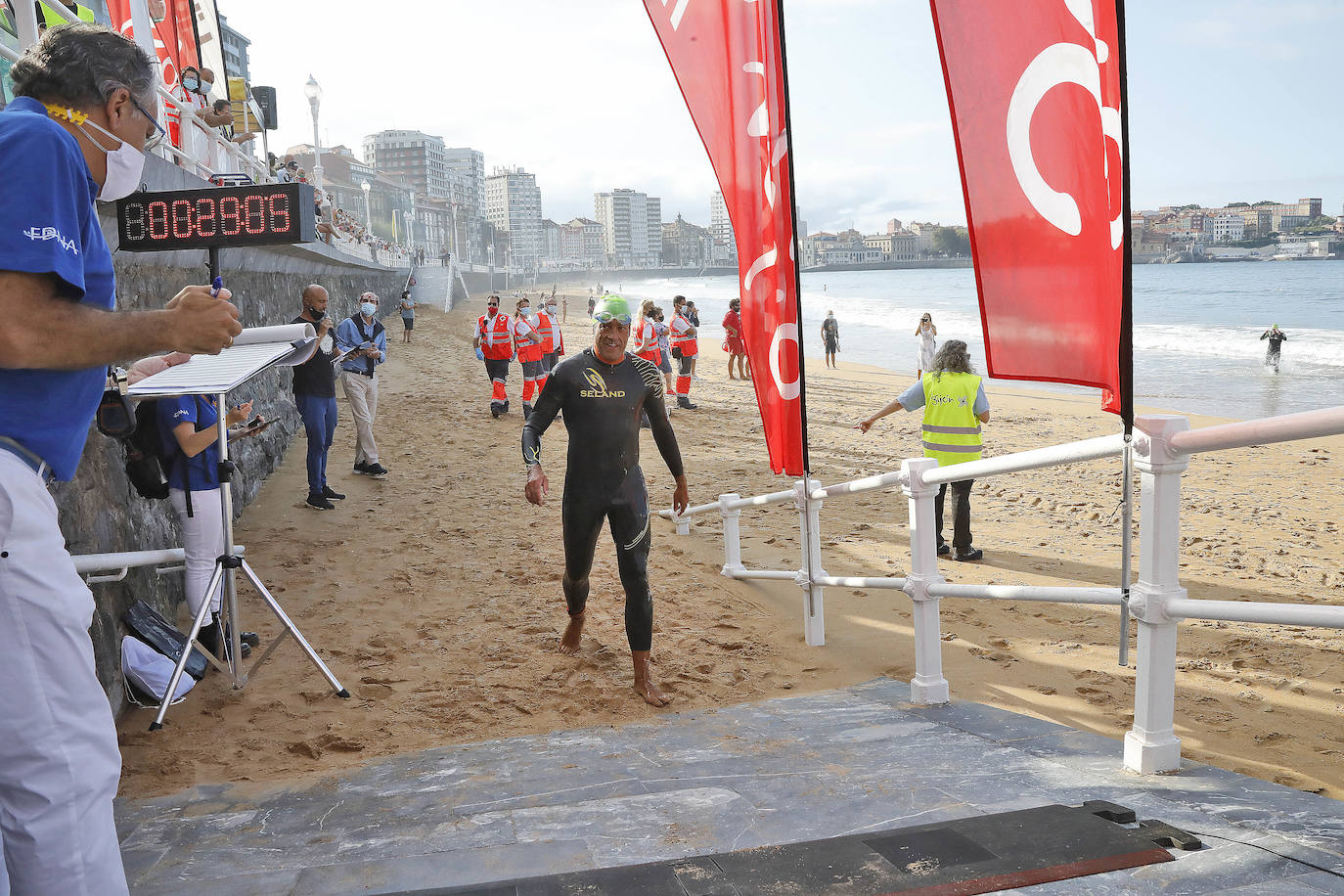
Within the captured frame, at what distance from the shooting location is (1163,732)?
303cm

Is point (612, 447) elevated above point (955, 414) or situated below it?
above

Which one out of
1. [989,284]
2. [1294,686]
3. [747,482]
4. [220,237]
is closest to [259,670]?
[220,237]

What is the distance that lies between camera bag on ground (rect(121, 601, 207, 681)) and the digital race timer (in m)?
1.89

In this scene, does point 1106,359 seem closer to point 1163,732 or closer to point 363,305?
point 1163,732

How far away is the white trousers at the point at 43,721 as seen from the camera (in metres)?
1.62

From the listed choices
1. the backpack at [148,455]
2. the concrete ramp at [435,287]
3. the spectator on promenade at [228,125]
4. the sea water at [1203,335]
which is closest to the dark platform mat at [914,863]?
the backpack at [148,455]

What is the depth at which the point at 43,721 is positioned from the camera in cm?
164

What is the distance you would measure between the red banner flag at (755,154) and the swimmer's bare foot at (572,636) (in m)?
1.68

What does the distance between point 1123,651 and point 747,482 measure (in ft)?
26.6

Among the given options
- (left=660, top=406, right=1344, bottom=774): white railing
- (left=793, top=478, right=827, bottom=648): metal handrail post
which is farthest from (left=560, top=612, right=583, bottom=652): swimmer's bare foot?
(left=660, top=406, right=1344, bottom=774): white railing

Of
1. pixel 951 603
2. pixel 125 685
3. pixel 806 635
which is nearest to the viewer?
pixel 125 685

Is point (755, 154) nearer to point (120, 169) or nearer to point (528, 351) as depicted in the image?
point (120, 169)

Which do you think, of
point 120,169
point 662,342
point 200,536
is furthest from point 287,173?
point 120,169

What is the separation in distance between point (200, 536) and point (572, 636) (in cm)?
221
